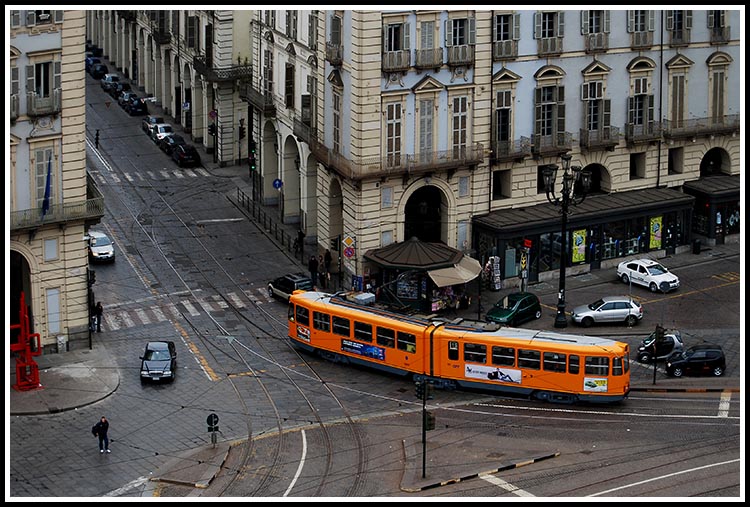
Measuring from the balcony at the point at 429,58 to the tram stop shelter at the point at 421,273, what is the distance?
10431 mm

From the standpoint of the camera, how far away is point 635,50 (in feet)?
348

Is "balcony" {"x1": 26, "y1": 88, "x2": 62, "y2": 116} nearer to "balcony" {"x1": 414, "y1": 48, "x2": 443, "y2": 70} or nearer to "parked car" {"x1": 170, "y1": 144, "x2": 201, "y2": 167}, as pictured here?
"balcony" {"x1": 414, "y1": 48, "x2": 443, "y2": 70}

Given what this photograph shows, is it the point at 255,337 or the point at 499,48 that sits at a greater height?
the point at 499,48

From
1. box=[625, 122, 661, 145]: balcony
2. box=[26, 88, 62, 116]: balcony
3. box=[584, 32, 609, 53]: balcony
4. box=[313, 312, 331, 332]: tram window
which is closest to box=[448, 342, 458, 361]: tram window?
box=[313, 312, 331, 332]: tram window

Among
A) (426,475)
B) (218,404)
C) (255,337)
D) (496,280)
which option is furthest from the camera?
(496,280)

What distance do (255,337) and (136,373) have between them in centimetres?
852

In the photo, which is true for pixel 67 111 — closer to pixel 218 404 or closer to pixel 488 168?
pixel 218 404

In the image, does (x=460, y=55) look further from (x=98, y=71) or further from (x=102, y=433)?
(x=98, y=71)

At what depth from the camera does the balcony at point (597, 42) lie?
342ft

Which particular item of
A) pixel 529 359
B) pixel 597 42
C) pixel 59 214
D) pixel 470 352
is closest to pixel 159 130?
pixel 597 42

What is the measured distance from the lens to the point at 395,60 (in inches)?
3809

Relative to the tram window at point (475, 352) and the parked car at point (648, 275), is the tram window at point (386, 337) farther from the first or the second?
the parked car at point (648, 275)

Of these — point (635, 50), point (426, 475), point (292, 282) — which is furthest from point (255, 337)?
point (635, 50)

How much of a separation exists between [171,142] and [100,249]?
27.5 meters
